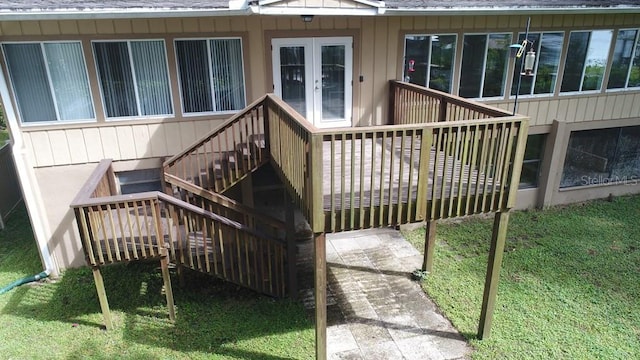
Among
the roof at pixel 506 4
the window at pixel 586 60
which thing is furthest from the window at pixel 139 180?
the window at pixel 586 60

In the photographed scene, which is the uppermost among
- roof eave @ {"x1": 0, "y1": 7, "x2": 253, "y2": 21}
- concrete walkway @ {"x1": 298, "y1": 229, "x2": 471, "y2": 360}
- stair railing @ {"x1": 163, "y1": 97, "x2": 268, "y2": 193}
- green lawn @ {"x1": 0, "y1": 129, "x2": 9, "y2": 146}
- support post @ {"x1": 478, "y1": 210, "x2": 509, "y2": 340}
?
roof eave @ {"x1": 0, "y1": 7, "x2": 253, "y2": 21}

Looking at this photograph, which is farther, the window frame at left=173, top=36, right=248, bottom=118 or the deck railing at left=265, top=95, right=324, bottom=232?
the window frame at left=173, top=36, right=248, bottom=118

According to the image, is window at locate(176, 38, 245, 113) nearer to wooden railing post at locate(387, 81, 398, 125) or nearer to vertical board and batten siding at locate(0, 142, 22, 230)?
wooden railing post at locate(387, 81, 398, 125)

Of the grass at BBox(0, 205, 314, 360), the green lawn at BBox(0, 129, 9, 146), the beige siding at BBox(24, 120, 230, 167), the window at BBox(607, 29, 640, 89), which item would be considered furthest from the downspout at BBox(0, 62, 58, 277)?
the window at BBox(607, 29, 640, 89)

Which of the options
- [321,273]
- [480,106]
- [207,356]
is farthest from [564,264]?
[207,356]

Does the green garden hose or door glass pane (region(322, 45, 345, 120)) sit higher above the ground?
door glass pane (region(322, 45, 345, 120))

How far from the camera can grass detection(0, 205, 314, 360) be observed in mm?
5324

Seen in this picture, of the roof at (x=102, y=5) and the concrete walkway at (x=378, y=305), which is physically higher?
the roof at (x=102, y=5)

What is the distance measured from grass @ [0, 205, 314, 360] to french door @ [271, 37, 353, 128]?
133 inches

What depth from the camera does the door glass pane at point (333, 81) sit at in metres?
7.37

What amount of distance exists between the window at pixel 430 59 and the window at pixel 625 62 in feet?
12.9

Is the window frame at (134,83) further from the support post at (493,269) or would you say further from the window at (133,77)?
the support post at (493,269)

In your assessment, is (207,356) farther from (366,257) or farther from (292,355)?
(366,257)

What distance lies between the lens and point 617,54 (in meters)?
9.09
